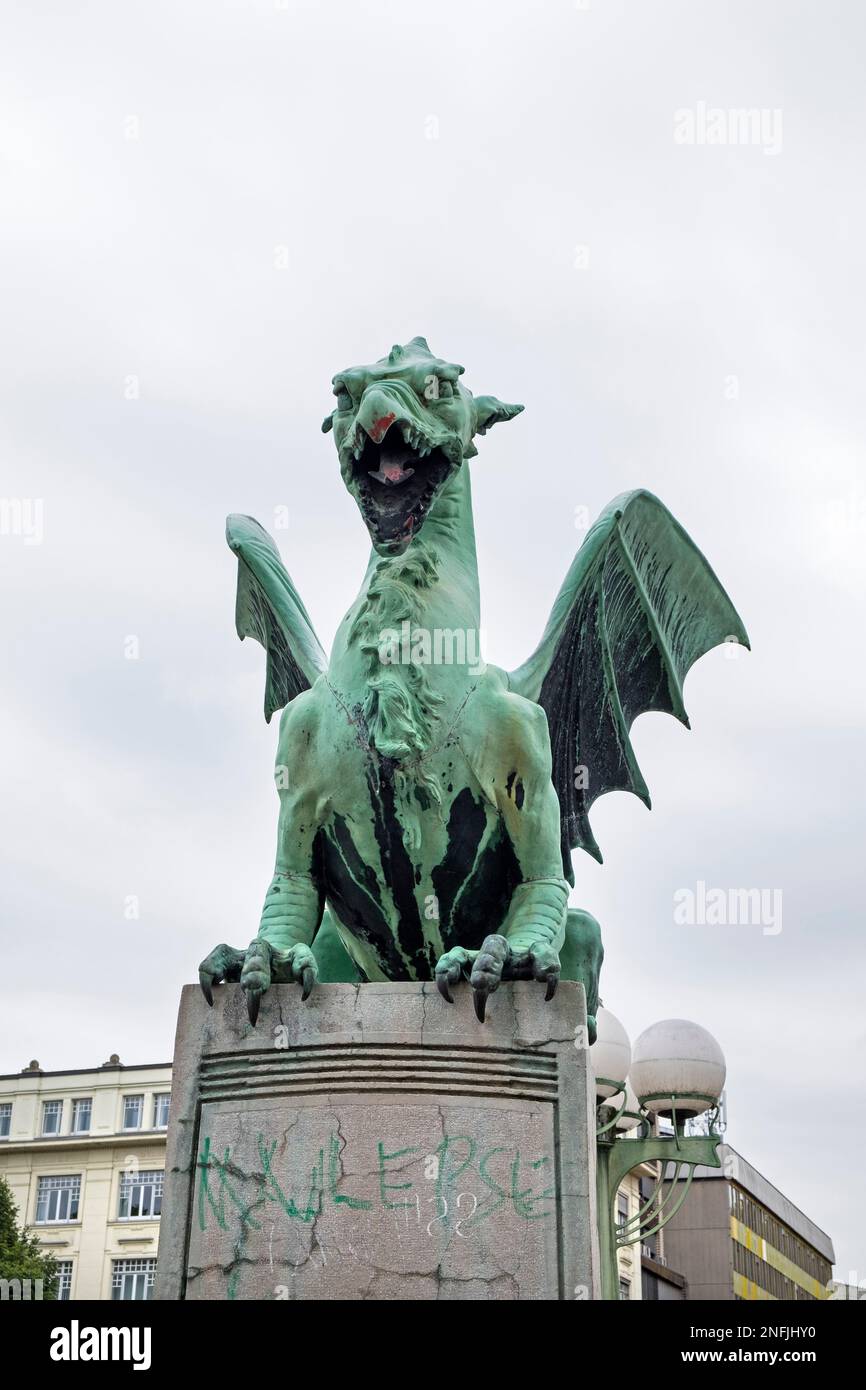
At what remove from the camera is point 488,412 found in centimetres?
639

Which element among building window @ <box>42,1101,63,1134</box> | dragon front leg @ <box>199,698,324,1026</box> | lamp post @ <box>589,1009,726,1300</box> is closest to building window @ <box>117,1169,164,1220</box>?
building window @ <box>42,1101,63,1134</box>

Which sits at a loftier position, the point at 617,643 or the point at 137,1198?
the point at 137,1198

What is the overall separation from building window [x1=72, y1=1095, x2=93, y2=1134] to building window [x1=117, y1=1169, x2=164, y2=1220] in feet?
8.15

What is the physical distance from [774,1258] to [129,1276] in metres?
32.8

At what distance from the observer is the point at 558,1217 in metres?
4.89

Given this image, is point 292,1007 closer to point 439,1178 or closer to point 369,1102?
point 369,1102

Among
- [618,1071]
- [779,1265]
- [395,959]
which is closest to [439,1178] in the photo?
[395,959]

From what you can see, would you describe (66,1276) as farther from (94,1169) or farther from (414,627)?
(414,627)

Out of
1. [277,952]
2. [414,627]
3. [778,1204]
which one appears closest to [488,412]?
[414,627]

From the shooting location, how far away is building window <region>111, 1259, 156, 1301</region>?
48125 millimetres

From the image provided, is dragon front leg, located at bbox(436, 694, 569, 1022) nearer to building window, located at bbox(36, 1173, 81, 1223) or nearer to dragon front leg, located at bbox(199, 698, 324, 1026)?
dragon front leg, located at bbox(199, 698, 324, 1026)

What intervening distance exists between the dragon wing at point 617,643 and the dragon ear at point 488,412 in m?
0.70

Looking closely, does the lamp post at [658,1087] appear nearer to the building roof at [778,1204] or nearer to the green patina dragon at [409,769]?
the green patina dragon at [409,769]
